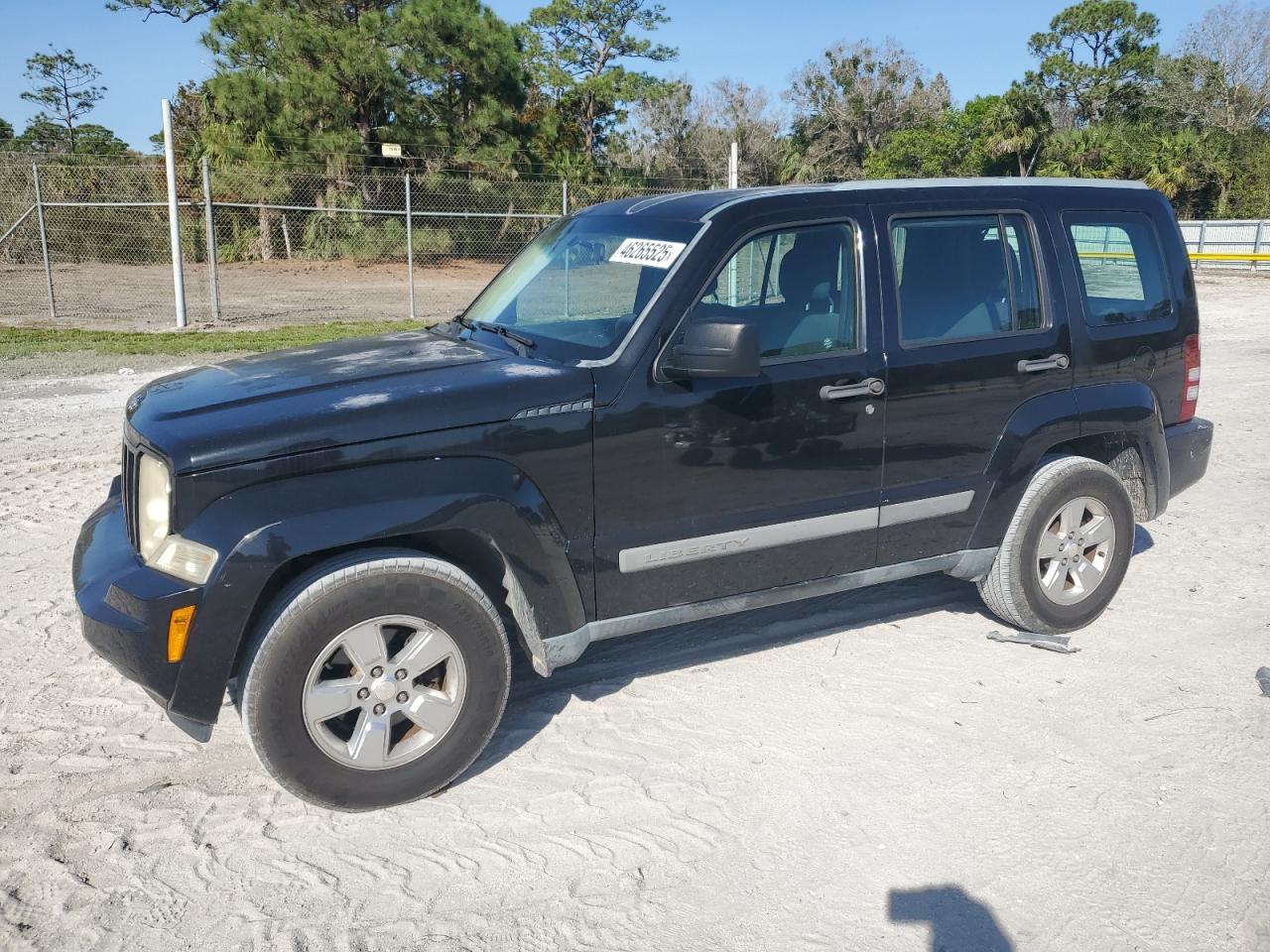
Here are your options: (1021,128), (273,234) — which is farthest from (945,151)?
(273,234)

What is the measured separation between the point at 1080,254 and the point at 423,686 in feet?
11.4

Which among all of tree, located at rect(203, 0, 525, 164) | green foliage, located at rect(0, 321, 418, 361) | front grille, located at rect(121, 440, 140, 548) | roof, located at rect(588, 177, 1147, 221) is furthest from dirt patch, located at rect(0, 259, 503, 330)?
front grille, located at rect(121, 440, 140, 548)

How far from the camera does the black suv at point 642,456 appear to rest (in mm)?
3340

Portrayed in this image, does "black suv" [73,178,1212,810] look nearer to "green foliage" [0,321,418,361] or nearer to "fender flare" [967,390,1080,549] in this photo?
"fender flare" [967,390,1080,549]

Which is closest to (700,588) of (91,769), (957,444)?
(957,444)

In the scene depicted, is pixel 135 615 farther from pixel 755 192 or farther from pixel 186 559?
pixel 755 192

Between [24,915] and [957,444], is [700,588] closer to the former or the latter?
[957,444]

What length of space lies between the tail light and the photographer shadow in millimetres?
3163

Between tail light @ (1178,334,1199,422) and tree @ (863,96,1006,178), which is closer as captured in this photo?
tail light @ (1178,334,1199,422)

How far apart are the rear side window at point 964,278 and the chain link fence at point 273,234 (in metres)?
16.9

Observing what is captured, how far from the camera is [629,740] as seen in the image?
406cm

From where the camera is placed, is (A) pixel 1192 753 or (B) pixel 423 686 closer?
(B) pixel 423 686

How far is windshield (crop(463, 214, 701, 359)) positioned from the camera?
4023 millimetres

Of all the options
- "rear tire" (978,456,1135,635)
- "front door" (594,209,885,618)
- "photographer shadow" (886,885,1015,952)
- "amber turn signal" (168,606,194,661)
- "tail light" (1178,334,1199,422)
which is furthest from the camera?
"tail light" (1178,334,1199,422)
